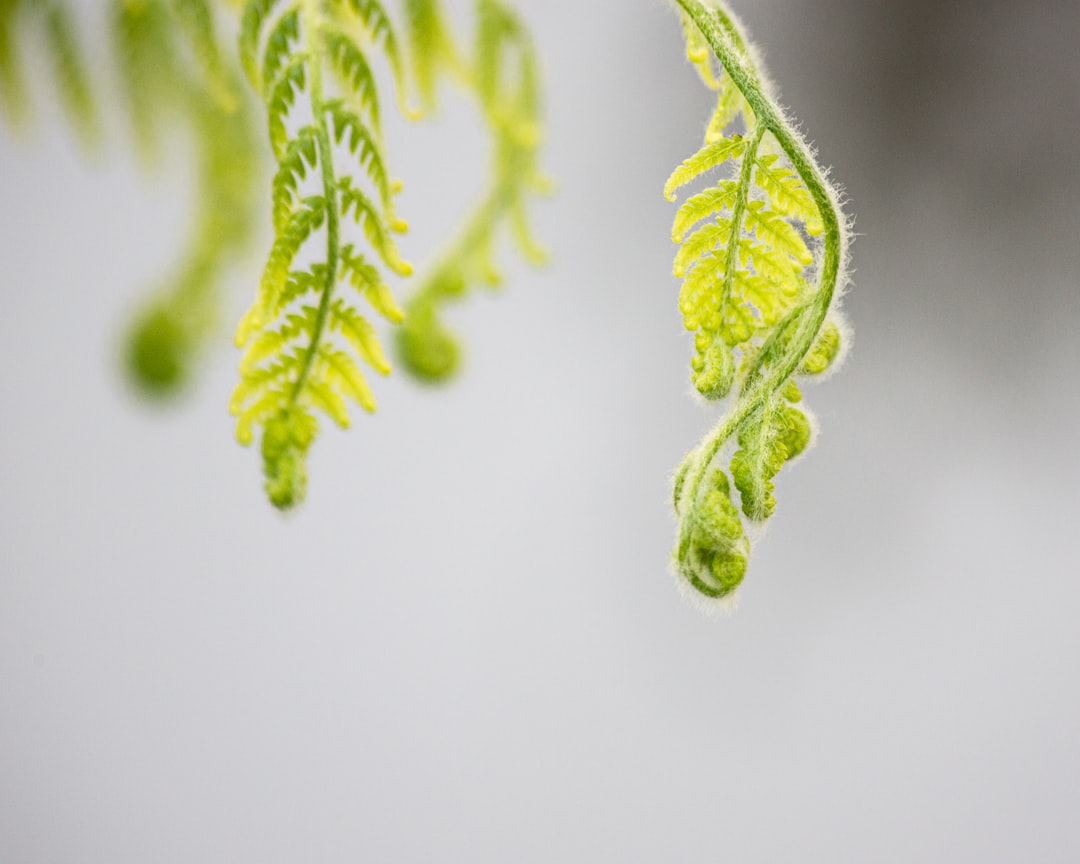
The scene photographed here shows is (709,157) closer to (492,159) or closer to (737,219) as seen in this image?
(737,219)

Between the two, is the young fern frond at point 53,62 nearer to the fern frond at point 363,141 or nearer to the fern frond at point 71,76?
the fern frond at point 71,76

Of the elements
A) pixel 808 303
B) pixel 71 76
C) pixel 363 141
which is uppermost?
pixel 71 76

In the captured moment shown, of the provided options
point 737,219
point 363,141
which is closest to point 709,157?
point 737,219

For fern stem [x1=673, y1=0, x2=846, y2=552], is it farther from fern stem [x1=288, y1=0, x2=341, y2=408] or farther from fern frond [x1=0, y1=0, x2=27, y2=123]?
fern frond [x1=0, y1=0, x2=27, y2=123]

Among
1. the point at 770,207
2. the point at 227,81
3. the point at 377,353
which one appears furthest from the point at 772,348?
the point at 227,81

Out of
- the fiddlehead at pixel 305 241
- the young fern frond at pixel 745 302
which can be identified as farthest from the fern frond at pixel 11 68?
the young fern frond at pixel 745 302
